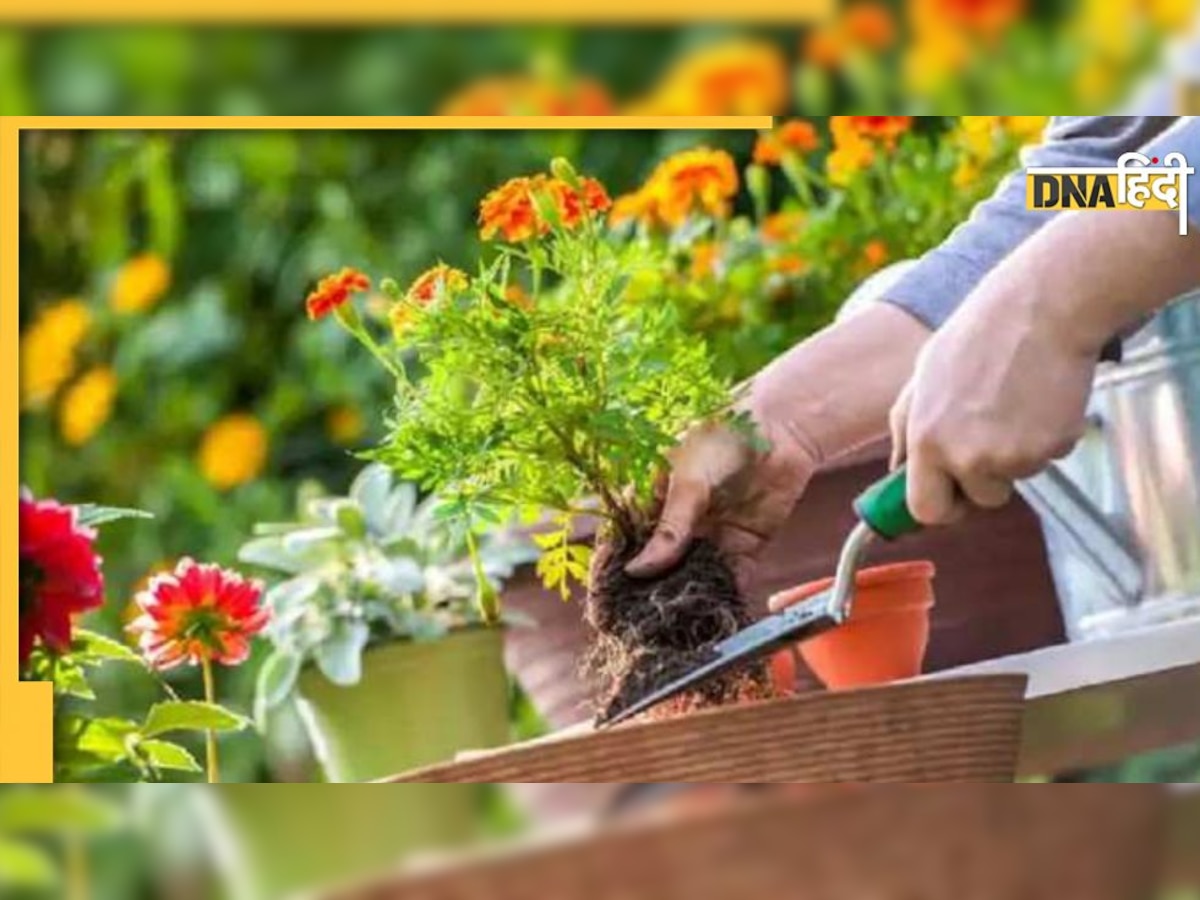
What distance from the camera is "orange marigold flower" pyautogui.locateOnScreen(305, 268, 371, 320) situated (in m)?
1.51

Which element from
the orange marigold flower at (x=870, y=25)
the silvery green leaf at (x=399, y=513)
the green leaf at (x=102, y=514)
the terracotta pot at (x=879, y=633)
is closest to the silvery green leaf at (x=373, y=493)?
the silvery green leaf at (x=399, y=513)

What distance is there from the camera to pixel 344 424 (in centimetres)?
151

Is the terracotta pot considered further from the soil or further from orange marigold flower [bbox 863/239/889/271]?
orange marigold flower [bbox 863/239/889/271]

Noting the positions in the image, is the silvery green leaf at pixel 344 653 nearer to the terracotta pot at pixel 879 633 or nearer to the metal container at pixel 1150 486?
the terracotta pot at pixel 879 633

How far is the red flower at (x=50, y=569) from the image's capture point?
59.4 inches

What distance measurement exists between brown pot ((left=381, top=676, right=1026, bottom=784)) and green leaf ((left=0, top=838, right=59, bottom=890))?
0.62 feet

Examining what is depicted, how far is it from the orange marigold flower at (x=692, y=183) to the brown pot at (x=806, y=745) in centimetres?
27

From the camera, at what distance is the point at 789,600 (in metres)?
1.50

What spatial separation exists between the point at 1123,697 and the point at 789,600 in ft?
0.61

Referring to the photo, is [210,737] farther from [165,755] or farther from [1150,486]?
[1150,486]

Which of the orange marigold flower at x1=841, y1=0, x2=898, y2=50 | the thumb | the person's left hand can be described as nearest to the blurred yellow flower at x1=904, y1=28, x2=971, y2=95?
the orange marigold flower at x1=841, y1=0, x2=898, y2=50

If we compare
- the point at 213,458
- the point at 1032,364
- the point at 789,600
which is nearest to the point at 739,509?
the point at 789,600

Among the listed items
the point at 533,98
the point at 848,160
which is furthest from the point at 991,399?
the point at 533,98

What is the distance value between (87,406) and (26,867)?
24 centimetres
